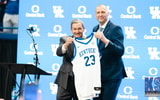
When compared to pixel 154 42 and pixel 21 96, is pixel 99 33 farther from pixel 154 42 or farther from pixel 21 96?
pixel 154 42

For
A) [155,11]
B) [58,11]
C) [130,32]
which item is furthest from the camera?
[58,11]

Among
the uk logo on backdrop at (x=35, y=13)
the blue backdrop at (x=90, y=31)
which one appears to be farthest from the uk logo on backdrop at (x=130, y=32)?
the uk logo on backdrop at (x=35, y=13)

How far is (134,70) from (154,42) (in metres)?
0.62

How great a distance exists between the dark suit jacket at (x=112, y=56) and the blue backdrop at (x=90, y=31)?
2347 millimetres

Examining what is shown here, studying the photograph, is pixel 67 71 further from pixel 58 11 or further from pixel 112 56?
pixel 58 11

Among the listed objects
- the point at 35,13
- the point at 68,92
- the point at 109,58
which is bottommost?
the point at 68,92

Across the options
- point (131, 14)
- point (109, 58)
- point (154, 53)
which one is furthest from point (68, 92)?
point (131, 14)

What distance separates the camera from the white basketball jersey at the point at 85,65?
5395 mm

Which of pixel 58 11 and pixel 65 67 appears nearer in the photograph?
pixel 65 67

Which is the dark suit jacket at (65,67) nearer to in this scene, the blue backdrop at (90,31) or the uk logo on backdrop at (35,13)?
the blue backdrop at (90,31)

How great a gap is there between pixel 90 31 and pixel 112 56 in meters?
2.56

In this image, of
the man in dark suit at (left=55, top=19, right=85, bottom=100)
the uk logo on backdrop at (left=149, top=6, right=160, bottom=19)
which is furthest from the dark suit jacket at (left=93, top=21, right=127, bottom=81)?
the uk logo on backdrop at (left=149, top=6, right=160, bottom=19)

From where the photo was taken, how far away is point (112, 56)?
5.33 m

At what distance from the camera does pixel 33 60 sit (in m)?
7.99
